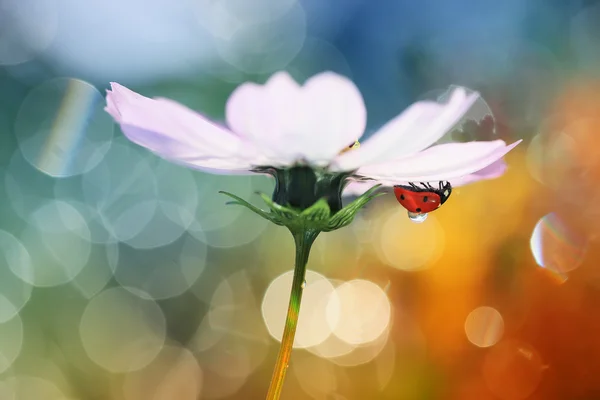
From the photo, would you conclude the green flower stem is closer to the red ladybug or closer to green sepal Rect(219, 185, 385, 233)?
green sepal Rect(219, 185, 385, 233)

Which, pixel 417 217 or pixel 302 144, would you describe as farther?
pixel 417 217

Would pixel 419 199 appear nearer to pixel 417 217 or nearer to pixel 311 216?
pixel 417 217

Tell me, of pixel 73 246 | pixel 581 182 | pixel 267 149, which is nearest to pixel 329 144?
pixel 267 149

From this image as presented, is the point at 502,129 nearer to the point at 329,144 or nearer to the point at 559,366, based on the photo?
the point at 559,366

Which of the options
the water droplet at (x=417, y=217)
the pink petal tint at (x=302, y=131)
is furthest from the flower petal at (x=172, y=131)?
the water droplet at (x=417, y=217)

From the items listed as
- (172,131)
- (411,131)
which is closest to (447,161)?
(411,131)

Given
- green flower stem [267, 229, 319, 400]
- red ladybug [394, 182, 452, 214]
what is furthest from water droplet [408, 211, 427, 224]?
green flower stem [267, 229, 319, 400]
